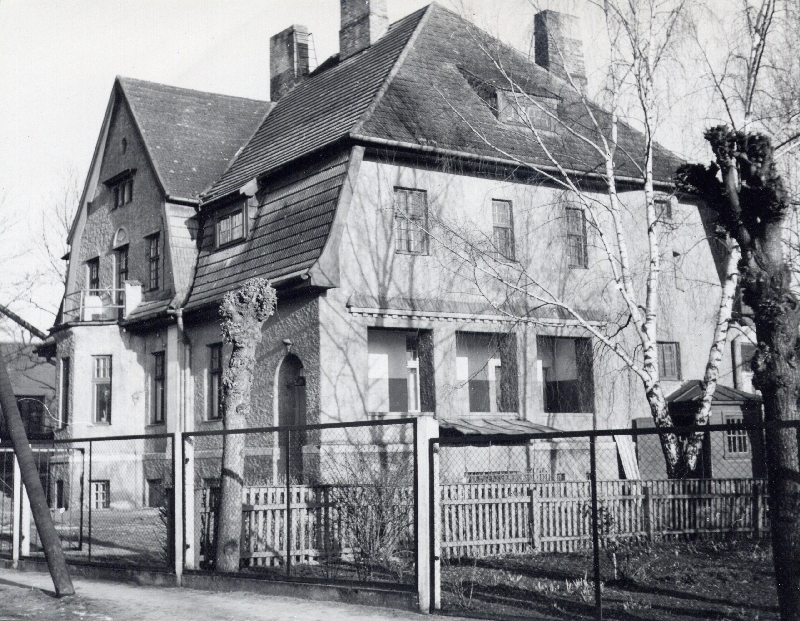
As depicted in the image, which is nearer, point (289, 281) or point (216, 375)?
point (289, 281)

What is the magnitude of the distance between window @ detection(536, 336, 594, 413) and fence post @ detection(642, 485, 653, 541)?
733 cm

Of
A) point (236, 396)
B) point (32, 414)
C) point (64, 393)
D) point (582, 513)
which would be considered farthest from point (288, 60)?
point (32, 414)

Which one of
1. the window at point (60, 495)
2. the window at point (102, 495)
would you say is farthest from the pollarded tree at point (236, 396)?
the window at point (60, 495)

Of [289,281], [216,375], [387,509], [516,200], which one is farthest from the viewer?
[216,375]

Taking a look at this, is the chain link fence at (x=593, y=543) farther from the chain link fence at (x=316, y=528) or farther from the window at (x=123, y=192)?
the window at (x=123, y=192)

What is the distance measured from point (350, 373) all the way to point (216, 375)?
572 centimetres

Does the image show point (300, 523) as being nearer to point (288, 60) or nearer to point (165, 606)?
point (165, 606)

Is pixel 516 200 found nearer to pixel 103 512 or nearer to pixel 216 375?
A: pixel 216 375

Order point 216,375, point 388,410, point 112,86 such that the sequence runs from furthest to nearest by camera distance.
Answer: point 112,86, point 216,375, point 388,410

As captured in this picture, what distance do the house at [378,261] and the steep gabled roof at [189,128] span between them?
0.27 ft

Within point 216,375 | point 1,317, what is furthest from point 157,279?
point 1,317

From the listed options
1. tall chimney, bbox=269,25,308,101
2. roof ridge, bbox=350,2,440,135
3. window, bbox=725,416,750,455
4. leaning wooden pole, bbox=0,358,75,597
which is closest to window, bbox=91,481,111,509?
roof ridge, bbox=350,2,440,135

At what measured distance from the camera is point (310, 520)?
14008mm

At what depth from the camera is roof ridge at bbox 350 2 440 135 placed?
2160 cm
